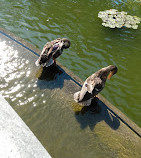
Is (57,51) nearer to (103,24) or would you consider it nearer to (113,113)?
(113,113)

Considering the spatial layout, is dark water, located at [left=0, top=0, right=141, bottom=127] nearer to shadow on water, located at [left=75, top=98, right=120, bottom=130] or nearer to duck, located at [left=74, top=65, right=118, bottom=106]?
shadow on water, located at [left=75, top=98, right=120, bottom=130]

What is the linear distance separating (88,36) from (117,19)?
1.93m

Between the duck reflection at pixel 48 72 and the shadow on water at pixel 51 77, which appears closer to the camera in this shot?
the shadow on water at pixel 51 77

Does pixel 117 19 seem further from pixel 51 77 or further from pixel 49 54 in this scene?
pixel 51 77

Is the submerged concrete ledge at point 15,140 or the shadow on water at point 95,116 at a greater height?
the submerged concrete ledge at point 15,140

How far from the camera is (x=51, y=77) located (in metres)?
3.93

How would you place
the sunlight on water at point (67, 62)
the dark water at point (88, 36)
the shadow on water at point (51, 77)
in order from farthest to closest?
the dark water at point (88, 36)
the shadow on water at point (51, 77)
the sunlight on water at point (67, 62)

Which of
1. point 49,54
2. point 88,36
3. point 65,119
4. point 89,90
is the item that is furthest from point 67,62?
point 65,119

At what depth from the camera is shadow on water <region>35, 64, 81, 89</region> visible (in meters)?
3.71

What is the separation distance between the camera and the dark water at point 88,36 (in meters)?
4.83

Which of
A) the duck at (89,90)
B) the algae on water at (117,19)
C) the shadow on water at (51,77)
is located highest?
the algae on water at (117,19)

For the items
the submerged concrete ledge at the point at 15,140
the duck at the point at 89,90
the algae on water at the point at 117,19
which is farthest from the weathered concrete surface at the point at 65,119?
the algae on water at the point at 117,19

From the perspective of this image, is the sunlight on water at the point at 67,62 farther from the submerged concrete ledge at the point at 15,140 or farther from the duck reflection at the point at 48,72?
the submerged concrete ledge at the point at 15,140

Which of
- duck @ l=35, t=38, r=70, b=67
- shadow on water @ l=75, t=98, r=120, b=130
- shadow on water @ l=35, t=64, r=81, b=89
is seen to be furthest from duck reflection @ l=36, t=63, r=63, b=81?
shadow on water @ l=75, t=98, r=120, b=130
